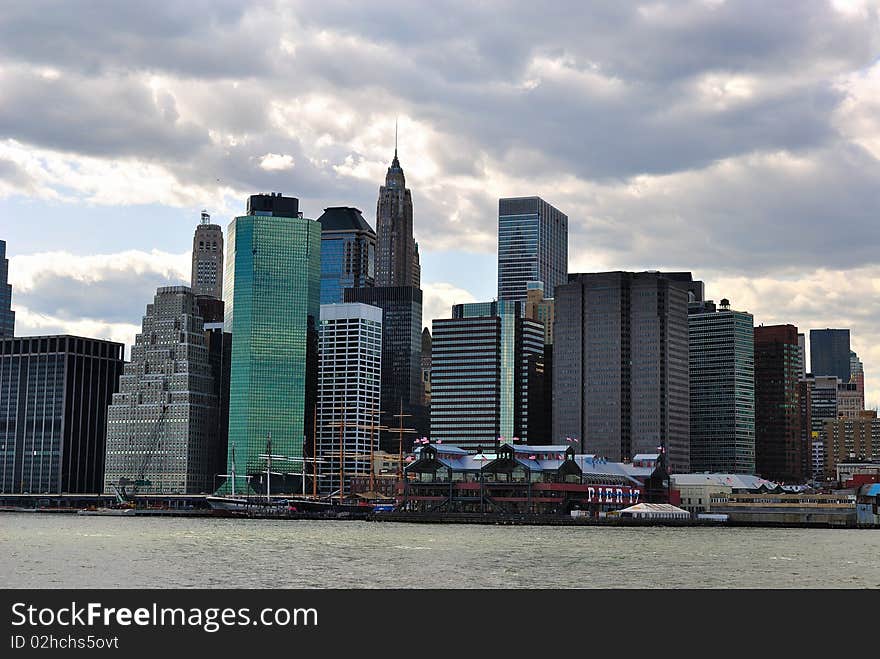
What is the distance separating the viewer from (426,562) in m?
128

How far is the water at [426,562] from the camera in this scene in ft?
343

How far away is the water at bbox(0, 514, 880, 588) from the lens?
4117 inches
